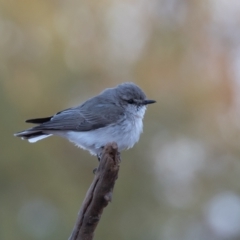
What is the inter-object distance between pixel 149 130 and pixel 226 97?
1.73 m

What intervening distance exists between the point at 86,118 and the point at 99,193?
174 centimetres

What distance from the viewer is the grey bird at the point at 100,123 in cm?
565

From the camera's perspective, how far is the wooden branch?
13.9 ft

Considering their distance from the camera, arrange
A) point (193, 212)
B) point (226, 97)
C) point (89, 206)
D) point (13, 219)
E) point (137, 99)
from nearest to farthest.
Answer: point (89, 206)
point (137, 99)
point (13, 219)
point (193, 212)
point (226, 97)

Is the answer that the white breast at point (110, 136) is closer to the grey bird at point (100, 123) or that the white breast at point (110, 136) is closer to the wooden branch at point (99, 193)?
the grey bird at point (100, 123)

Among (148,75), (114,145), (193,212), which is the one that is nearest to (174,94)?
(148,75)

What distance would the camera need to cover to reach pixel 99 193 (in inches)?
168

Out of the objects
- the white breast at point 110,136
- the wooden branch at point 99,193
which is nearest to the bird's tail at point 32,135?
the white breast at point 110,136

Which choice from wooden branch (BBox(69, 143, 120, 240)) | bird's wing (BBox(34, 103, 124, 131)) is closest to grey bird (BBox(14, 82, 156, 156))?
bird's wing (BBox(34, 103, 124, 131))

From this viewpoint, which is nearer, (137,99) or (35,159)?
(137,99)

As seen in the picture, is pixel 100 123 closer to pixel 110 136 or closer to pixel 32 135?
pixel 110 136

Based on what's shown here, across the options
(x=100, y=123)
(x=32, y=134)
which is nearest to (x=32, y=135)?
(x=32, y=134)

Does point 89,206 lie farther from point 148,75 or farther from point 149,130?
point 148,75

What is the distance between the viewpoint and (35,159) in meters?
9.16
